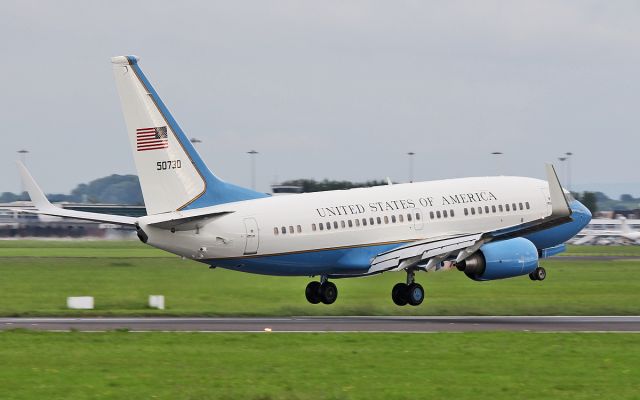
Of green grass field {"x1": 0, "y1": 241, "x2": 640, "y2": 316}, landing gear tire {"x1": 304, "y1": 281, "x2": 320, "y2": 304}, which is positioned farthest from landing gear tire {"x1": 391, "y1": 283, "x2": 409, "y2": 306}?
landing gear tire {"x1": 304, "y1": 281, "x2": 320, "y2": 304}

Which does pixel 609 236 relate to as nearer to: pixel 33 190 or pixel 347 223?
pixel 347 223

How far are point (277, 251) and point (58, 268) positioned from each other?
113 ft

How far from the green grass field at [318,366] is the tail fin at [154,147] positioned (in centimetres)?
910

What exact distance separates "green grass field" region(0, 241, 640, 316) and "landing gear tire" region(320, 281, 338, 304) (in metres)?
0.40

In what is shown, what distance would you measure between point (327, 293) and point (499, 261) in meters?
7.86

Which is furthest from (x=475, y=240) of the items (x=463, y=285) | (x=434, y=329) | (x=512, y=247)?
(x=463, y=285)

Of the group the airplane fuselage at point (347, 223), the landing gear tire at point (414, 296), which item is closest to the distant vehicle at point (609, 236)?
the airplane fuselage at point (347, 223)

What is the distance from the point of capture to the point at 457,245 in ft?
157

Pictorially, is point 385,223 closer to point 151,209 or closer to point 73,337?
point 151,209

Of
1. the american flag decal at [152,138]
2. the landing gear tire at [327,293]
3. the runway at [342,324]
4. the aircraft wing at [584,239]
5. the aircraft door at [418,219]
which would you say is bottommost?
the runway at [342,324]

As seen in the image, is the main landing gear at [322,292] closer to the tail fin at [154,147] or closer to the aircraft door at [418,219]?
the aircraft door at [418,219]

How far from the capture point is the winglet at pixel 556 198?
46.4 metres

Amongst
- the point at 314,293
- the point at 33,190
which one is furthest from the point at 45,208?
the point at 314,293

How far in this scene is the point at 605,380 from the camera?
91.4 ft
